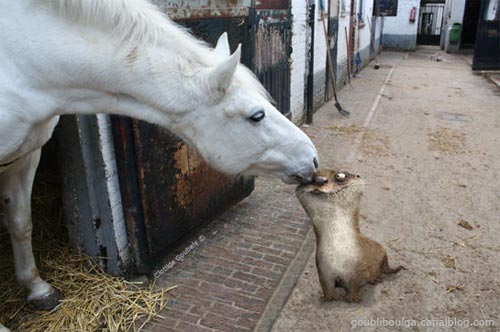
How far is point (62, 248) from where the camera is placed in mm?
3012

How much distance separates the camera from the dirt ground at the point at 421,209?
2713mm

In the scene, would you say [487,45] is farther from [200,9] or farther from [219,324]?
[219,324]

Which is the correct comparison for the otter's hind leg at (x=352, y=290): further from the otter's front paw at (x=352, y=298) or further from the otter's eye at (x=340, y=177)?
the otter's eye at (x=340, y=177)

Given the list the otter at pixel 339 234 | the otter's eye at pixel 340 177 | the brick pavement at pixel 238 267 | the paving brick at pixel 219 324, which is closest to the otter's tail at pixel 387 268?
the otter at pixel 339 234

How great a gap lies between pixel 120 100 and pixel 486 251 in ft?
10.1

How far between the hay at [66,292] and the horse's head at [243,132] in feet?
4.20

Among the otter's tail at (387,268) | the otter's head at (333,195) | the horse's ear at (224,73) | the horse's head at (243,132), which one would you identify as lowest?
the otter's tail at (387,268)

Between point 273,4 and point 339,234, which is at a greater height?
point 273,4

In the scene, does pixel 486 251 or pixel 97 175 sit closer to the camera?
pixel 97 175

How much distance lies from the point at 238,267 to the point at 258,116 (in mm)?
1622

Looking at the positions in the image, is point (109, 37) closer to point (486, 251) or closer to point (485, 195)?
point (486, 251)

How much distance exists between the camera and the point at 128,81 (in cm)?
180

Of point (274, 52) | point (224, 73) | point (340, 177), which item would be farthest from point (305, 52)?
point (224, 73)

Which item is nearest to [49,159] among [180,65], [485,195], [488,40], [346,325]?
[180,65]
